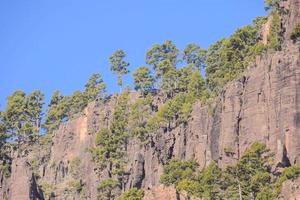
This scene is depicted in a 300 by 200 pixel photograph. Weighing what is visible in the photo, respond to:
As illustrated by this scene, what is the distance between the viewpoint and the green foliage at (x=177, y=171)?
104000mm

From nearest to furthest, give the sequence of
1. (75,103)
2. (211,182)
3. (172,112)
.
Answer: (211,182) → (172,112) → (75,103)

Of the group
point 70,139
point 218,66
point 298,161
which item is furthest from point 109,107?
point 298,161

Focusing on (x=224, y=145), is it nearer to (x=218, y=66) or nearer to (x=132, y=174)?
(x=132, y=174)

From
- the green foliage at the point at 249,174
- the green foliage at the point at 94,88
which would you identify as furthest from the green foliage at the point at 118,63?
the green foliage at the point at 249,174

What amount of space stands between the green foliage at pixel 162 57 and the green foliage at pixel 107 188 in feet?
108

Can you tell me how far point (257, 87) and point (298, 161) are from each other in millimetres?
12687

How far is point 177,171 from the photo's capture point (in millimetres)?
105750

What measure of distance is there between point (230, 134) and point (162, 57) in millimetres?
49542

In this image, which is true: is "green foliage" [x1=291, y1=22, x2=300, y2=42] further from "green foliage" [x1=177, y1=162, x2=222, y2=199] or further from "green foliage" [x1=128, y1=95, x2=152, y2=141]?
"green foliage" [x1=128, y1=95, x2=152, y2=141]

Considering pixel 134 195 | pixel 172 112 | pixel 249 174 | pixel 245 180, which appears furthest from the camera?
pixel 172 112

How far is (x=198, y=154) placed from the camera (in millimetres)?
110562

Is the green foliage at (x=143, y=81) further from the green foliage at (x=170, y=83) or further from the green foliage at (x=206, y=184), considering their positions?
the green foliage at (x=206, y=184)

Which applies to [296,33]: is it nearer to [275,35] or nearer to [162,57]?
[275,35]

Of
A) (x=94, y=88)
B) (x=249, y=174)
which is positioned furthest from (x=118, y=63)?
(x=249, y=174)
